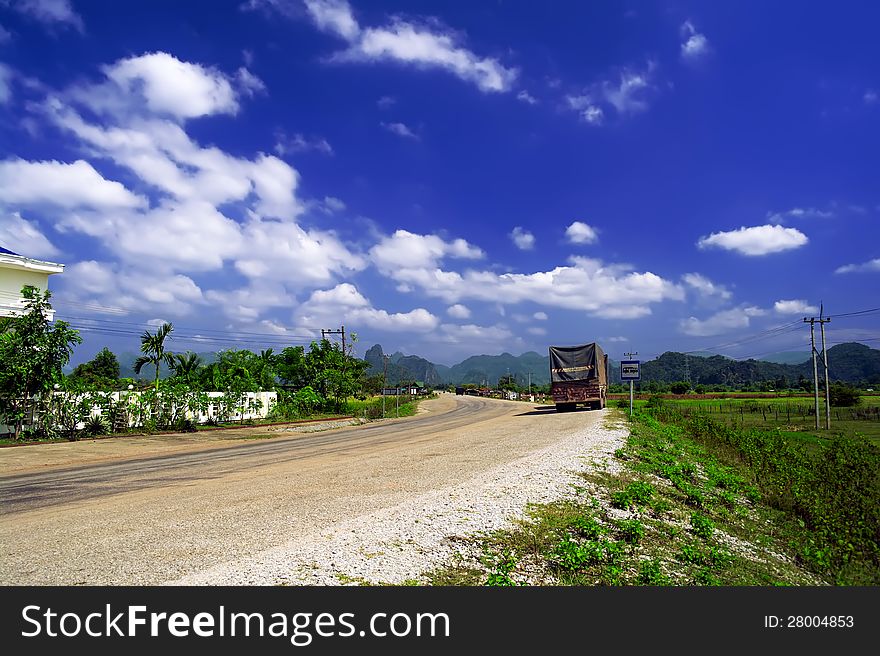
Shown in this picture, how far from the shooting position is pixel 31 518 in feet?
25.8

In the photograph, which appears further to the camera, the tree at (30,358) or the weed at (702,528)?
the tree at (30,358)

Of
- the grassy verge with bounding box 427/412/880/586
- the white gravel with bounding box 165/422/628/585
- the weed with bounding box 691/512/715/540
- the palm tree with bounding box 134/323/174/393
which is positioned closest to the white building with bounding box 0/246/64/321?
the palm tree with bounding box 134/323/174/393

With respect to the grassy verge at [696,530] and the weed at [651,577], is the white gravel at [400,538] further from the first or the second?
the weed at [651,577]

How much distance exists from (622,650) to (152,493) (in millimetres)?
8886

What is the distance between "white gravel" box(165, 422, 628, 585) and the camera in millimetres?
5141

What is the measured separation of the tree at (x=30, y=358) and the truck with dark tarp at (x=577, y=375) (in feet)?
89.6

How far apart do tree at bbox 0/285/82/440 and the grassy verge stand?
67.5ft

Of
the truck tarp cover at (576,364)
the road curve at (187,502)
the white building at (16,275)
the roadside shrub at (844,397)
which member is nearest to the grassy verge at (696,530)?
the road curve at (187,502)

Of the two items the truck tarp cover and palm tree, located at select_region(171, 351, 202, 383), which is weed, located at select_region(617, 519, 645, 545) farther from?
palm tree, located at select_region(171, 351, 202, 383)

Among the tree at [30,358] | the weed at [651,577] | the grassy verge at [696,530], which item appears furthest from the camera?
the tree at [30,358]

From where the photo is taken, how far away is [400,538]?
642 cm

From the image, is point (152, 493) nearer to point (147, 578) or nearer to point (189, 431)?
point (147, 578)

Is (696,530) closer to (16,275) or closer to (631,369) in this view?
(631,369)

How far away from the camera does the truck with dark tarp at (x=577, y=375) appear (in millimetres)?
35375
